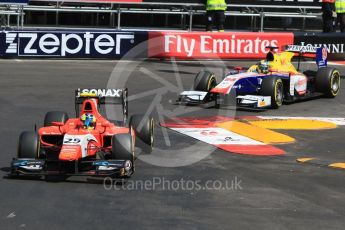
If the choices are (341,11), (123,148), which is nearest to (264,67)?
(123,148)

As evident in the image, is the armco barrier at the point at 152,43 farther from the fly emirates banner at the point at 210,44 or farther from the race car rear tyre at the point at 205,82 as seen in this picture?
the race car rear tyre at the point at 205,82

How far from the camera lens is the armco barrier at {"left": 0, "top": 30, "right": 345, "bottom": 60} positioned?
79.5ft

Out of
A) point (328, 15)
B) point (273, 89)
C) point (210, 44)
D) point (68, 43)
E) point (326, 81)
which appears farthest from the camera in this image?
point (328, 15)

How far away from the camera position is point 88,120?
10.3m

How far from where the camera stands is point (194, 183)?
32.2 ft

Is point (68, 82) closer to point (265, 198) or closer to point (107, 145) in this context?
point (107, 145)

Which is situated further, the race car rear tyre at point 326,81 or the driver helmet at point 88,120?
the race car rear tyre at point 326,81

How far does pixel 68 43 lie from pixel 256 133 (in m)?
12.7

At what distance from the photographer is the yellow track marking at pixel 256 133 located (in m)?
12.9

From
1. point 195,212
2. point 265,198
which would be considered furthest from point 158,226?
point 265,198

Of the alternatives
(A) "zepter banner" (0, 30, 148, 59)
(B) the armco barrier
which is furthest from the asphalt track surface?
(B) the armco barrier

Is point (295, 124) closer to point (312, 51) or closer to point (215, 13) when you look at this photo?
point (312, 51)

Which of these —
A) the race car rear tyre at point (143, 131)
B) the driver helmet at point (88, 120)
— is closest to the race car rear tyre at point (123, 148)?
the driver helmet at point (88, 120)

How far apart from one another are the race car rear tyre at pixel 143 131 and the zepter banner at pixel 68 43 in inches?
533
